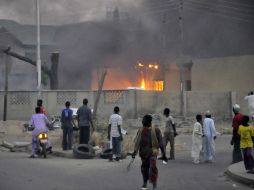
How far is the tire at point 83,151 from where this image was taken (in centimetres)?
1512

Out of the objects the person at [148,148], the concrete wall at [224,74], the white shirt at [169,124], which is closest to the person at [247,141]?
the person at [148,148]

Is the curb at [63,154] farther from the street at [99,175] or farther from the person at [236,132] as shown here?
the person at [236,132]

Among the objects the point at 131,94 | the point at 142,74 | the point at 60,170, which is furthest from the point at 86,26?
the point at 60,170

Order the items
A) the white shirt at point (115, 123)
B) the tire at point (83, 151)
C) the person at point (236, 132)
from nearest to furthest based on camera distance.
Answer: the person at point (236, 132)
the white shirt at point (115, 123)
the tire at point (83, 151)

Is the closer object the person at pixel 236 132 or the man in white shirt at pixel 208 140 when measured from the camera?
the person at pixel 236 132

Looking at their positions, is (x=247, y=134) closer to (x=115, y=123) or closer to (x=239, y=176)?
(x=239, y=176)

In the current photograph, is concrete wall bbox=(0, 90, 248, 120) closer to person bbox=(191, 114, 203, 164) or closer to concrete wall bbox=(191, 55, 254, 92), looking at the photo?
concrete wall bbox=(191, 55, 254, 92)

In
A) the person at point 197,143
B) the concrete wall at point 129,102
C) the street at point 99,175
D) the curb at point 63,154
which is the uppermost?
the concrete wall at point 129,102

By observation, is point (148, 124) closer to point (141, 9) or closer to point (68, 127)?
point (68, 127)

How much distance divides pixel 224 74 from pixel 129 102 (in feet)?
42.4

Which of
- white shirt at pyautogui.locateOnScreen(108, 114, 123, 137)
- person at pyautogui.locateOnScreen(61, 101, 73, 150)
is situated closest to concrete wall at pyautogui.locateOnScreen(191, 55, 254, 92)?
person at pyautogui.locateOnScreen(61, 101, 73, 150)

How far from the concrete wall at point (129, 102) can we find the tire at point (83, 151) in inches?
541

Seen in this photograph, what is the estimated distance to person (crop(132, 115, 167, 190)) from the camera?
9.30 m

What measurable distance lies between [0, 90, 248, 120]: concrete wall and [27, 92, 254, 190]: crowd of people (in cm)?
1269
